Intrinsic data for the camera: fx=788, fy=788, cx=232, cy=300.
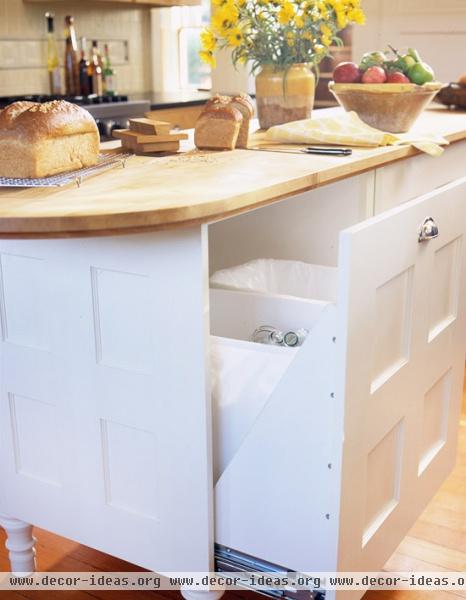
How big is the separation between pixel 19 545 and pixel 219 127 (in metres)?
0.95

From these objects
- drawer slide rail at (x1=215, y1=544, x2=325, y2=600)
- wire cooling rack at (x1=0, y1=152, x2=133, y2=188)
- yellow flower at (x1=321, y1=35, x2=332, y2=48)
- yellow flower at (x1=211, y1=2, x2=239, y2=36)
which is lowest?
drawer slide rail at (x1=215, y1=544, x2=325, y2=600)

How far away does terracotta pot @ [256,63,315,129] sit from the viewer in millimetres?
2039

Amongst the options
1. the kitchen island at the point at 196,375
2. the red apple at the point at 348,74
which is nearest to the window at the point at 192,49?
the red apple at the point at 348,74

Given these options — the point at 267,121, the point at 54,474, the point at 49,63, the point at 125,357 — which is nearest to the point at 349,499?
the point at 125,357

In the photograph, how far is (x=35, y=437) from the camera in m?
1.40

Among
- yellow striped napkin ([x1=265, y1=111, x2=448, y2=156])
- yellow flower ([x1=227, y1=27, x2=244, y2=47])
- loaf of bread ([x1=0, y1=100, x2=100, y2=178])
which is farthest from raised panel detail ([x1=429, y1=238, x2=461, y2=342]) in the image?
yellow flower ([x1=227, y1=27, x2=244, y2=47])

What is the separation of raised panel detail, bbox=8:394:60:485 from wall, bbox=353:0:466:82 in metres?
3.42

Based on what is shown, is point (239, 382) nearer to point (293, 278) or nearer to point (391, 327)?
point (391, 327)

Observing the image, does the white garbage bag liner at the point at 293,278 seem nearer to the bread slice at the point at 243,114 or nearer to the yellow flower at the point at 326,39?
the bread slice at the point at 243,114

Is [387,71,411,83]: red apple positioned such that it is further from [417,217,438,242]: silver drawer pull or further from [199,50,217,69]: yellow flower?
[417,217,438,242]: silver drawer pull

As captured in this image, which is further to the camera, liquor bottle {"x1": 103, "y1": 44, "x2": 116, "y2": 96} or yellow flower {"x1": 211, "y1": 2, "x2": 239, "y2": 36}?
liquor bottle {"x1": 103, "y1": 44, "x2": 116, "y2": 96}

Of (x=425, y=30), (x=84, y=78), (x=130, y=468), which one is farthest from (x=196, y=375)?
(x=425, y=30)

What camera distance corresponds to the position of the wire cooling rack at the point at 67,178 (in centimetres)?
121

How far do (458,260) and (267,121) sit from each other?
778 millimetres
